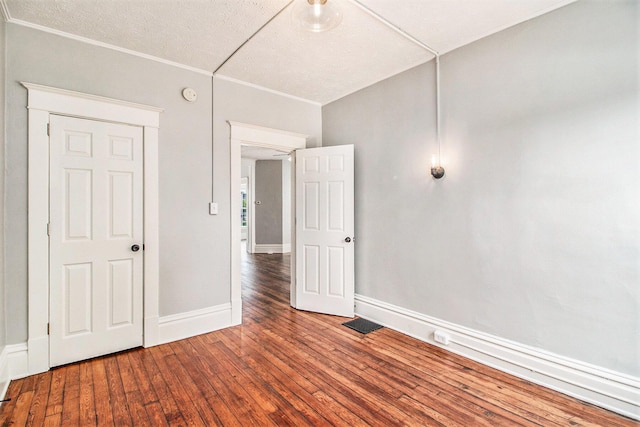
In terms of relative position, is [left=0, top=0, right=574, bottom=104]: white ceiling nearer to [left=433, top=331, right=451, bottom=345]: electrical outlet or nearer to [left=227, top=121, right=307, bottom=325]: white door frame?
[left=227, top=121, right=307, bottom=325]: white door frame

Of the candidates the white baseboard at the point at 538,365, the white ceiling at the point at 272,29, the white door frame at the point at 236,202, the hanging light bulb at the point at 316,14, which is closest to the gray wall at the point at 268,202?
→ the white door frame at the point at 236,202

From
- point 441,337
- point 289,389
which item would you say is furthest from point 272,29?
point 441,337

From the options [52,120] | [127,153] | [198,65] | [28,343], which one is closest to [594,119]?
[198,65]

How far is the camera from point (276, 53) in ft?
9.13

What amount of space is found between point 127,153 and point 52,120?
1.84ft

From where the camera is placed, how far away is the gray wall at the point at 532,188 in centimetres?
190

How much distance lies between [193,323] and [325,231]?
1.80 meters

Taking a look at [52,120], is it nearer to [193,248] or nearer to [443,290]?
[193,248]

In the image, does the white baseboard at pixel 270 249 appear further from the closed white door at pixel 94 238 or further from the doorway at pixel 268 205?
the closed white door at pixel 94 238

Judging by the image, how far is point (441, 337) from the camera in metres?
2.75

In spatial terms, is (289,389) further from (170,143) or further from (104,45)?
(104,45)

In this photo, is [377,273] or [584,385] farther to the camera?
[377,273]

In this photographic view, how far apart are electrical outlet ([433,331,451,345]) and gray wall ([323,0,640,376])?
15 cm

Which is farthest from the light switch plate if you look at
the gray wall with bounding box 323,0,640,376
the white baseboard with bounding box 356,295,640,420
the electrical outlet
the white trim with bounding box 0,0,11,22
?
the electrical outlet
